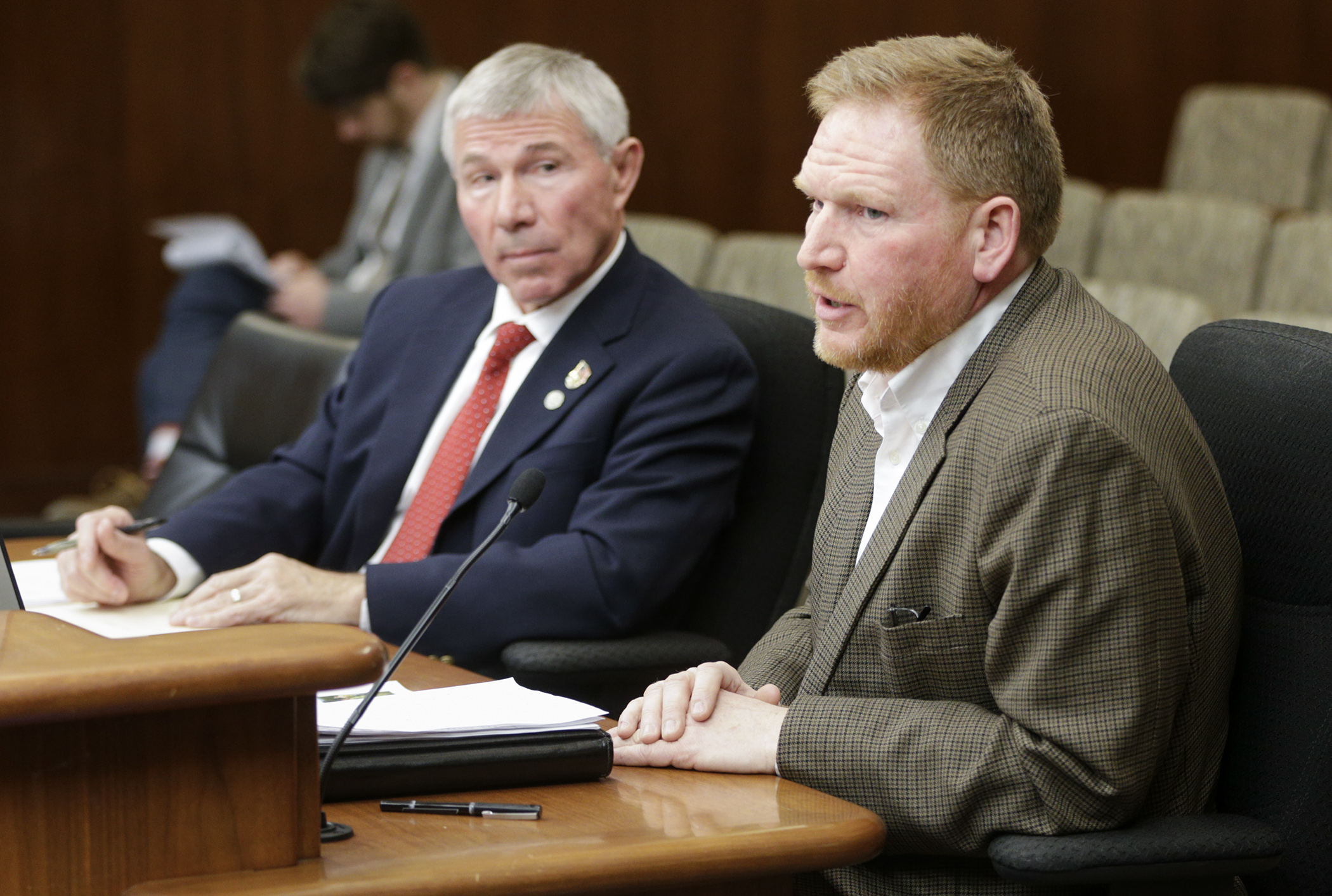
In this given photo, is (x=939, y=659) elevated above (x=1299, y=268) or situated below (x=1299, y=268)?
below

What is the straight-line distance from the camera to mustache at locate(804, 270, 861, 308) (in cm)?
146

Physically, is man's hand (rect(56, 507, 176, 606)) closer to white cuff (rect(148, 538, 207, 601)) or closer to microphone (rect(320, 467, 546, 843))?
white cuff (rect(148, 538, 207, 601))

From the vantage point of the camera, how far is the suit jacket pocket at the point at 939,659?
1318 mm

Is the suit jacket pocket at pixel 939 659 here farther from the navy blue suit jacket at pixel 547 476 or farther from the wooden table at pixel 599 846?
the navy blue suit jacket at pixel 547 476

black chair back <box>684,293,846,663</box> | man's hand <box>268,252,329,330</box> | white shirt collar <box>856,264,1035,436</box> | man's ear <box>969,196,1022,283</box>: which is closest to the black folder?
white shirt collar <box>856,264,1035,436</box>

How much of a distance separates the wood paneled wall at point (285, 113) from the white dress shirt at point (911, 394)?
4846 millimetres

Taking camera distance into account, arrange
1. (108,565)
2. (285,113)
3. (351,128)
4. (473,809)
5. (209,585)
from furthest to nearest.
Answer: (285,113) → (351,128) → (108,565) → (209,585) → (473,809)

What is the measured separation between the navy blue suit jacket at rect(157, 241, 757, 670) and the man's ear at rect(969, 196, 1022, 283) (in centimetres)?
68

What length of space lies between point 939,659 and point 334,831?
1.80ft

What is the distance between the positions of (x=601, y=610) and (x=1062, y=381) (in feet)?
2.73

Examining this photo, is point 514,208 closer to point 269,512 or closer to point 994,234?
point 269,512

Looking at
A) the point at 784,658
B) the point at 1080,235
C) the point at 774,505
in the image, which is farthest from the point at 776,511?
the point at 1080,235

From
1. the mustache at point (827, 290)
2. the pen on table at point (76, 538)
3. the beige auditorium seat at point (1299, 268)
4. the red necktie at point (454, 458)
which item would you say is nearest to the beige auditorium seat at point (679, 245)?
the beige auditorium seat at point (1299, 268)

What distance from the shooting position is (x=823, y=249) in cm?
146
